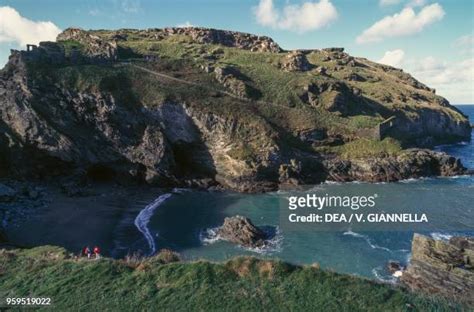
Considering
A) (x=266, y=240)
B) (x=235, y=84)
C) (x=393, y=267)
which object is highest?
(x=235, y=84)

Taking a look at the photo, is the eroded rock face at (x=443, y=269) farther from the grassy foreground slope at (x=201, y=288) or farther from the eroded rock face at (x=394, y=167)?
the eroded rock face at (x=394, y=167)

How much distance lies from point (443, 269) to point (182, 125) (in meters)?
62.8

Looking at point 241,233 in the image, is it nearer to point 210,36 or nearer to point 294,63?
point 294,63

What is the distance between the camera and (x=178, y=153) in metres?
82.3

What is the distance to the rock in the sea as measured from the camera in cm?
4883

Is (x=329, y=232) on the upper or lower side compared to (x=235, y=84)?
lower

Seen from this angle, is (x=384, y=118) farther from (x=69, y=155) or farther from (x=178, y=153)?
(x=69, y=155)

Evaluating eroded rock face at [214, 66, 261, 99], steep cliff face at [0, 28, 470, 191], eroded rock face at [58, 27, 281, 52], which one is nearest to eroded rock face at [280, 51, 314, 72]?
steep cliff face at [0, 28, 470, 191]

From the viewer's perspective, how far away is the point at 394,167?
79938 millimetres

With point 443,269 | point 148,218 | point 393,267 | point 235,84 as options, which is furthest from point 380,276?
point 235,84

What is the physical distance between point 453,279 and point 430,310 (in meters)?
6.25

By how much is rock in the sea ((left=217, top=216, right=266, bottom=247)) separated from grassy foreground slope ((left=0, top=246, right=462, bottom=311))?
25896mm

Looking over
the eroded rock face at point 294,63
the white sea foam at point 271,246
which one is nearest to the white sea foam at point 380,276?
the white sea foam at point 271,246

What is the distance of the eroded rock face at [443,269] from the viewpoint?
22.9m
